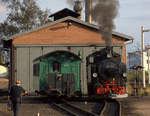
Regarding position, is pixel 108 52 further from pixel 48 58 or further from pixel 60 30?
pixel 60 30

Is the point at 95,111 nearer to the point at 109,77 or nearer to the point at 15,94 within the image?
the point at 109,77

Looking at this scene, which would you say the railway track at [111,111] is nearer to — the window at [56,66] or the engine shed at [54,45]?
the window at [56,66]

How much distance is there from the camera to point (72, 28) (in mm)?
23109

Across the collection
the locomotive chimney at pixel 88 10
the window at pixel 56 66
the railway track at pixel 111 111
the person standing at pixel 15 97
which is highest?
the locomotive chimney at pixel 88 10

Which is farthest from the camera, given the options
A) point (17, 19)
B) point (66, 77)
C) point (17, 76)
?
point (17, 19)

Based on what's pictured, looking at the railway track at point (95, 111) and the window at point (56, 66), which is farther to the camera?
the window at point (56, 66)

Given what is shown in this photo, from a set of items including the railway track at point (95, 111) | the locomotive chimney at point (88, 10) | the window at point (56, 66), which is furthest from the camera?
the locomotive chimney at point (88, 10)

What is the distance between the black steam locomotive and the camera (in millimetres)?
15664

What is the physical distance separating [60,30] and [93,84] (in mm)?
7772

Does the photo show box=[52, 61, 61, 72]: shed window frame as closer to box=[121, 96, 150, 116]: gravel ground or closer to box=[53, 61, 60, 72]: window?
box=[53, 61, 60, 72]: window

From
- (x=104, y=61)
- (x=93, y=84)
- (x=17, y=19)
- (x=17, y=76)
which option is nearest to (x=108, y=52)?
(x=104, y=61)

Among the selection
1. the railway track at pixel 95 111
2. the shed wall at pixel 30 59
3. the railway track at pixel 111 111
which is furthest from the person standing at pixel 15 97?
the shed wall at pixel 30 59

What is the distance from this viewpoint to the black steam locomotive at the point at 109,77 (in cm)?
1566

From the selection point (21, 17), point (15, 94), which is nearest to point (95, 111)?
point (15, 94)
